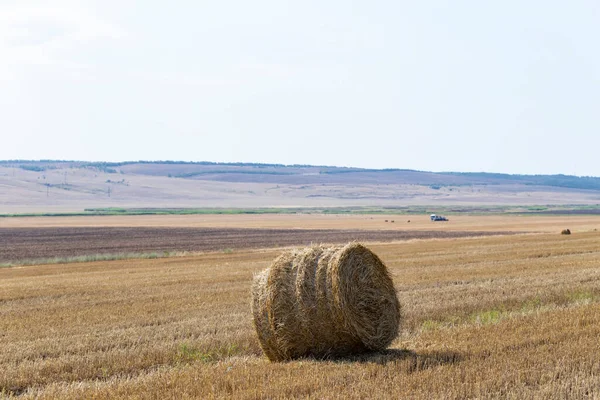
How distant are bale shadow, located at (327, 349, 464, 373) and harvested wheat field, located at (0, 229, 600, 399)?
0.09ft

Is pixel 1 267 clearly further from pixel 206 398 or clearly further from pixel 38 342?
pixel 206 398

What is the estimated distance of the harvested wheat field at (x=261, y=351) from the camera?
9273 mm

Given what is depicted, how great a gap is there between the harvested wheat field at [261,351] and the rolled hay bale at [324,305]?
13.4 inches

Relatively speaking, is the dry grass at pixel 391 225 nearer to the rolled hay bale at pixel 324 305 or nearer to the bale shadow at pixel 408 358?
the rolled hay bale at pixel 324 305

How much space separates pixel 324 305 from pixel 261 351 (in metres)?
1.82

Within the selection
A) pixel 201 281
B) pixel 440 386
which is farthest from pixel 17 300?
pixel 440 386

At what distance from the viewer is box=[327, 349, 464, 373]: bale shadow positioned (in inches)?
402

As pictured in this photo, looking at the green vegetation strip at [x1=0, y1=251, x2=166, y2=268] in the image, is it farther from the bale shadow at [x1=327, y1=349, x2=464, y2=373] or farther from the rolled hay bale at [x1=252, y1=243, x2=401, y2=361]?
the bale shadow at [x1=327, y1=349, x2=464, y2=373]

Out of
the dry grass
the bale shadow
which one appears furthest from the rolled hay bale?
the dry grass

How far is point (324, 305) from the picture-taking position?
11.1m

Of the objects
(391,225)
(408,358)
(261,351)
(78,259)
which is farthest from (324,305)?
(391,225)

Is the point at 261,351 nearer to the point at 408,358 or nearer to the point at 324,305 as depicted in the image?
the point at 324,305

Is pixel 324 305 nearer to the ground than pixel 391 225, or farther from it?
farther from it

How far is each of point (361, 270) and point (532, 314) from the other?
4252 mm
